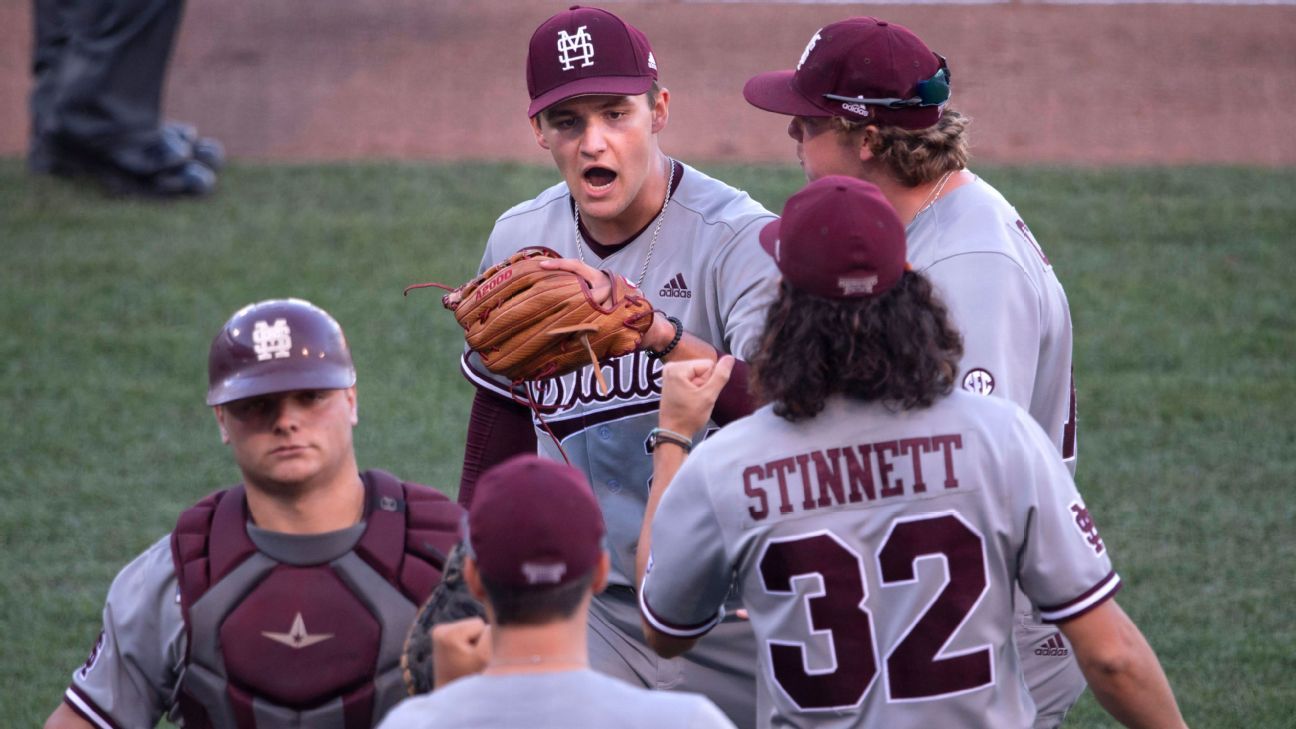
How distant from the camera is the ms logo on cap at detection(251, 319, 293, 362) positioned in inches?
111

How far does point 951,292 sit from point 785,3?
1347 cm

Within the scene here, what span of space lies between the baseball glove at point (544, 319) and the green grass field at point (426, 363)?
2664 mm

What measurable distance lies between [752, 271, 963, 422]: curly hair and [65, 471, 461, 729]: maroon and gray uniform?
0.67m

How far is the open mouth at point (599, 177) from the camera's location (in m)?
3.70

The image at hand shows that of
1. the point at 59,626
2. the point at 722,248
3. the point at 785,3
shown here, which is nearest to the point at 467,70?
the point at 785,3

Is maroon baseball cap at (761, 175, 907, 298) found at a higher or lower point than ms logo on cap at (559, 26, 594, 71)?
lower

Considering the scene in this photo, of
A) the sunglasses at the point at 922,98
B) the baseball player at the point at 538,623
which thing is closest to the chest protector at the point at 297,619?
the baseball player at the point at 538,623

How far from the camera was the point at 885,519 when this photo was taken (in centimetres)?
268

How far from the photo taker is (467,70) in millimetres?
14930

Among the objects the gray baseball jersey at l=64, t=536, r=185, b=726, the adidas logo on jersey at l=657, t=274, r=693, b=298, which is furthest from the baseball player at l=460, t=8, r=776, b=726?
the gray baseball jersey at l=64, t=536, r=185, b=726

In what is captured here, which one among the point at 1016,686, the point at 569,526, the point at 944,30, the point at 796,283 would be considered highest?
the point at 944,30

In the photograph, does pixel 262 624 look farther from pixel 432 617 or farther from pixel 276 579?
pixel 432 617

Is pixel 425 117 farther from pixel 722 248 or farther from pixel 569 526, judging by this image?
pixel 569 526

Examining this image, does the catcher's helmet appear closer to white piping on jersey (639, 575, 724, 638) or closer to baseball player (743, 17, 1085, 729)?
white piping on jersey (639, 575, 724, 638)
